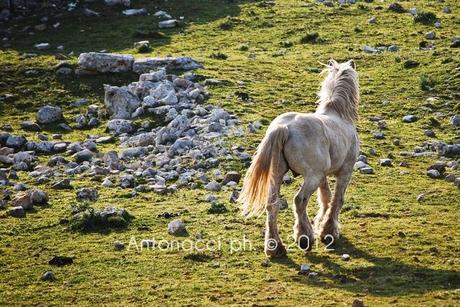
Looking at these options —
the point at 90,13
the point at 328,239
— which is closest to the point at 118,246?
the point at 328,239

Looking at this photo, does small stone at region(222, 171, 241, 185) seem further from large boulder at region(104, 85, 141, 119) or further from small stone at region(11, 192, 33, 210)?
large boulder at region(104, 85, 141, 119)

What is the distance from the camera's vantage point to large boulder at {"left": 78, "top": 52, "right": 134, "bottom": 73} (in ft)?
80.6

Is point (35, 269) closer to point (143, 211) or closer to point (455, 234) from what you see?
point (143, 211)

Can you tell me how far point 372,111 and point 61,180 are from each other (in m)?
9.20

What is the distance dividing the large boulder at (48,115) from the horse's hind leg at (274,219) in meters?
11.2

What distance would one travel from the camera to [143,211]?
51.6 ft

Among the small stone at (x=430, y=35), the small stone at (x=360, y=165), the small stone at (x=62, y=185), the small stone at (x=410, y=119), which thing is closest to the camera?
the small stone at (x=62, y=185)

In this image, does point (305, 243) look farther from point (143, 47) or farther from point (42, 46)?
point (42, 46)

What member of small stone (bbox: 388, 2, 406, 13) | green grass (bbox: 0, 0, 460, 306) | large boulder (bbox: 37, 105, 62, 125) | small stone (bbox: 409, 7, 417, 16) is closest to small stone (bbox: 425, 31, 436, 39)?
green grass (bbox: 0, 0, 460, 306)

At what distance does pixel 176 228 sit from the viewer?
46.9ft

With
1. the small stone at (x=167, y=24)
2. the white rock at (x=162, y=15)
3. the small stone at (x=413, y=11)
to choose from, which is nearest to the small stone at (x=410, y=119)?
the small stone at (x=413, y=11)

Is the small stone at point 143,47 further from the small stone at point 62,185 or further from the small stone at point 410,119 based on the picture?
the small stone at point 62,185

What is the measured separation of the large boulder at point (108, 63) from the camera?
24.6 meters

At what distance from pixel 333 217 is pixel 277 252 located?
1510 millimetres
